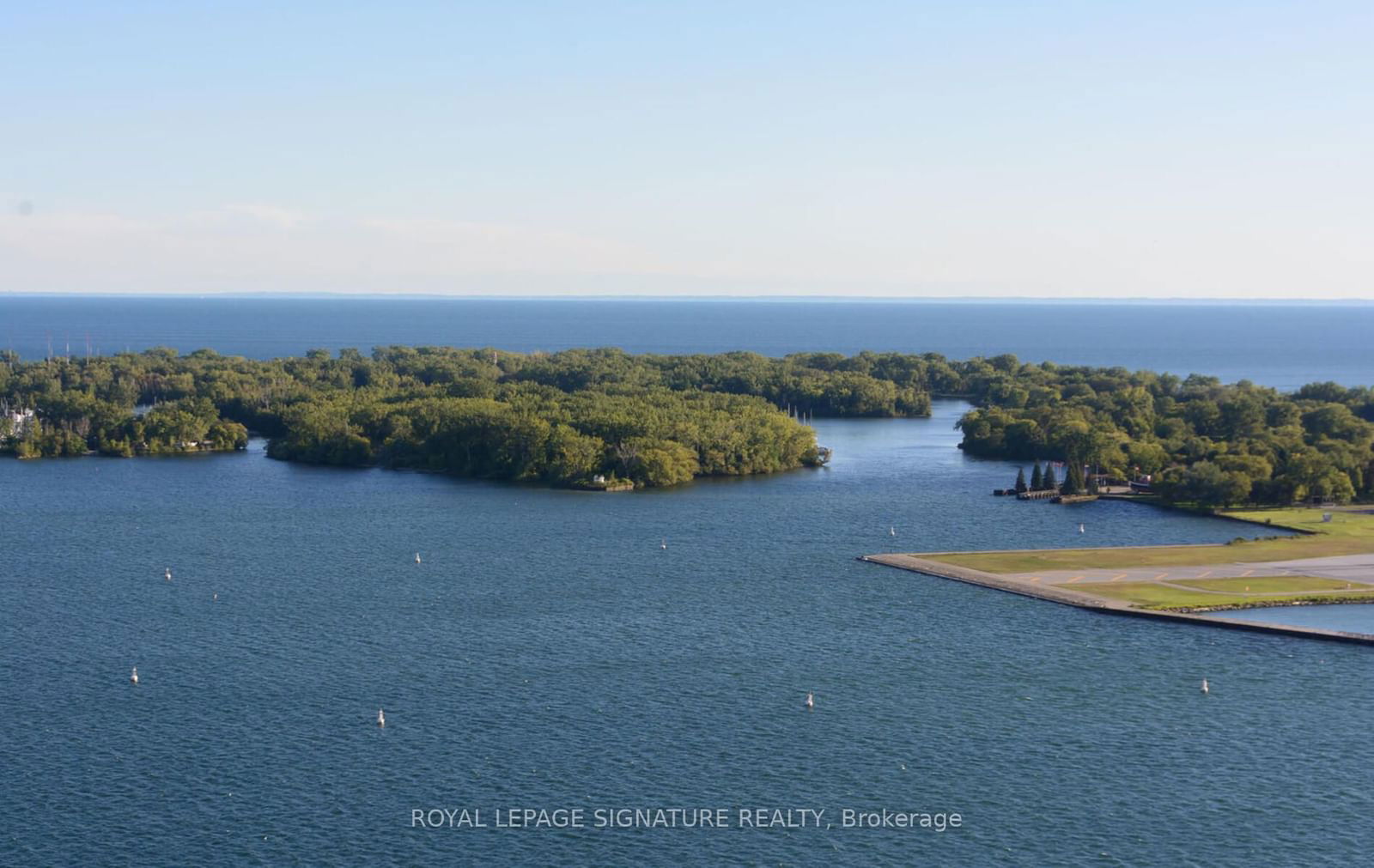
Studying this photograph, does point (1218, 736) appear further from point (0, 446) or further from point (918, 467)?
point (0, 446)

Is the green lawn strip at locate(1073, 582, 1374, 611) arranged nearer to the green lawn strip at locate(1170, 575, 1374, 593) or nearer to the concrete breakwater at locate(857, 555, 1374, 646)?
the concrete breakwater at locate(857, 555, 1374, 646)

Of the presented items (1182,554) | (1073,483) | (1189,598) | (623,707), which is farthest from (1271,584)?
(623,707)

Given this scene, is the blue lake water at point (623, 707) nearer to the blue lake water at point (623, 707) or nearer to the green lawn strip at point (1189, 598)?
the blue lake water at point (623, 707)

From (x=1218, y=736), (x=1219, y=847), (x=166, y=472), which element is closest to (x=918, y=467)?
(x=166, y=472)

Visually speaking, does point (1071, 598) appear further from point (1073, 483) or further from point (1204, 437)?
point (1204, 437)

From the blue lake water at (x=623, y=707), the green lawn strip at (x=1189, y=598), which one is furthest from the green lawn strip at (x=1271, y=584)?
the blue lake water at (x=623, y=707)
